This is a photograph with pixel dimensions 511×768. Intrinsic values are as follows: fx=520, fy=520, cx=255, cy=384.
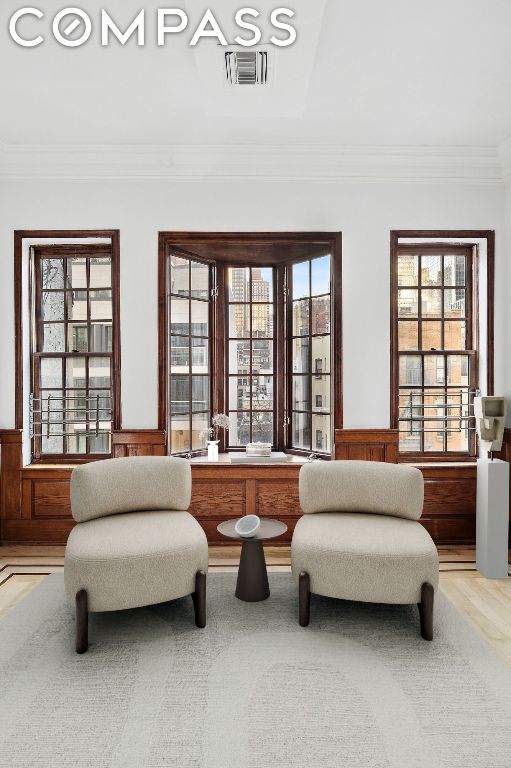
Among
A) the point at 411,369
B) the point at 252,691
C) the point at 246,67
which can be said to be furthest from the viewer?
the point at 411,369

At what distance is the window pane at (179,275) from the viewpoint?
14.2 feet

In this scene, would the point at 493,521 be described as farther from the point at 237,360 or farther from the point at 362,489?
the point at 237,360

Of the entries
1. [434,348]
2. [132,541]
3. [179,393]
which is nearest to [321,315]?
[434,348]

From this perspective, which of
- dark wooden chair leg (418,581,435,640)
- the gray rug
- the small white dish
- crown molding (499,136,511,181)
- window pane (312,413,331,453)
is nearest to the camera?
the gray rug

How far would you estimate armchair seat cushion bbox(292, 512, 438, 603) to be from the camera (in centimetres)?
257

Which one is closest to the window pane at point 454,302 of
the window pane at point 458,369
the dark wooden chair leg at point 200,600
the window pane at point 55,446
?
the window pane at point 458,369

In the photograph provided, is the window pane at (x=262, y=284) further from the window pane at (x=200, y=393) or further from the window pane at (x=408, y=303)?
the window pane at (x=408, y=303)

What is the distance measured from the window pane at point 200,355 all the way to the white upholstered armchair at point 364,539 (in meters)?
1.73

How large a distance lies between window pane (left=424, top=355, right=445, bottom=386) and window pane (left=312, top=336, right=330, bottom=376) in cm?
83

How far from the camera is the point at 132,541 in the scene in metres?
2.63

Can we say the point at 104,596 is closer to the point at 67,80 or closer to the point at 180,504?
the point at 180,504

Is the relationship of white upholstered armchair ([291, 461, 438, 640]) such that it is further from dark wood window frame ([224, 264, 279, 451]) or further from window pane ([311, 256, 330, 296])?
window pane ([311, 256, 330, 296])

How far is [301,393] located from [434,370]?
3.73 ft

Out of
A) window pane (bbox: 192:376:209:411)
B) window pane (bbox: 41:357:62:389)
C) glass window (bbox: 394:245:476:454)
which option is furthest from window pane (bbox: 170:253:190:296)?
glass window (bbox: 394:245:476:454)
